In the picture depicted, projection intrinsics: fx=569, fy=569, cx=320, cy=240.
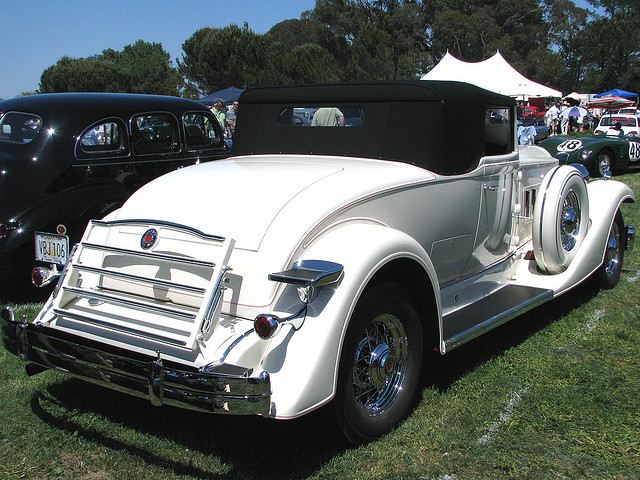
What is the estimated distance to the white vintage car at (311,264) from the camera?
242 centimetres

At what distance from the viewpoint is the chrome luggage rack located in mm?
2539

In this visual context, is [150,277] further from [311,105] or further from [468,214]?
[468,214]

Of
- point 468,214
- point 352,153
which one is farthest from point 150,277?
point 468,214

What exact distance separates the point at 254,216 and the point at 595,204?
138 inches

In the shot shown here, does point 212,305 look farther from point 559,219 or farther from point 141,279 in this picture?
point 559,219

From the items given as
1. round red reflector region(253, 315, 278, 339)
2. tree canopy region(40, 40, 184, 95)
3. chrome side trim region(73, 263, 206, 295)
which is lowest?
round red reflector region(253, 315, 278, 339)

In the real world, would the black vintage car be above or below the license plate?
above

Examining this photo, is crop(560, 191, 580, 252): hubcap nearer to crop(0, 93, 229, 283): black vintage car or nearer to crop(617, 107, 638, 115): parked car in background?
crop(0, 93, 229, 283): black vintage car

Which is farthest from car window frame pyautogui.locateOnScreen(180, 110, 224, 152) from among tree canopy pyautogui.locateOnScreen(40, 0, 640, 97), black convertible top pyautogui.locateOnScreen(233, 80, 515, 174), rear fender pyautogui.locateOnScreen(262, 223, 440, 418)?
tree canopy pyautogui.locateOnScreen(40, 0, 640, 97)

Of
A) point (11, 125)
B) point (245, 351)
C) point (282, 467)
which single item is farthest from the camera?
point (11, 125)

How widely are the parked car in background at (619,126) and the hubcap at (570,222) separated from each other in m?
17.1

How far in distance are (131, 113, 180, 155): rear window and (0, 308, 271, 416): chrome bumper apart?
3656mm

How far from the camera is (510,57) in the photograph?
2143 inches

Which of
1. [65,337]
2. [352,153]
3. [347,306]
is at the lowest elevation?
[65,337]
